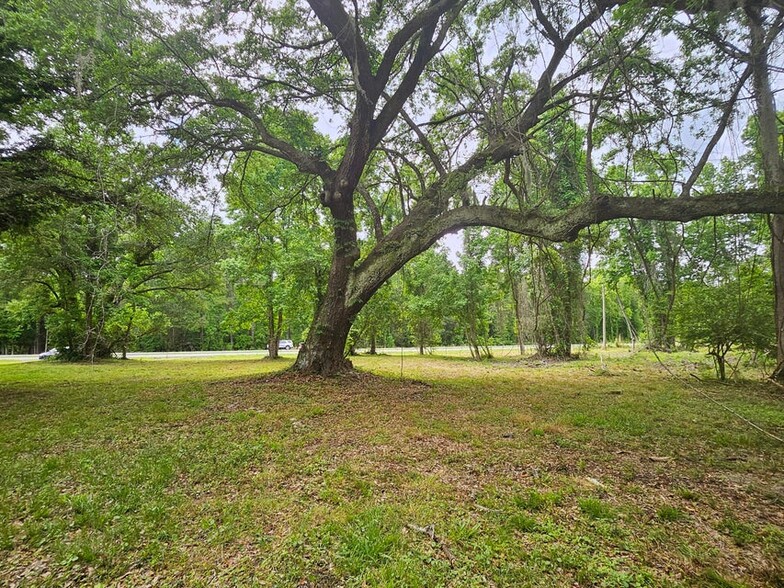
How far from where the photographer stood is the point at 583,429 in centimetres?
443

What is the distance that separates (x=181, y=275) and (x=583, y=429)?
1725cm

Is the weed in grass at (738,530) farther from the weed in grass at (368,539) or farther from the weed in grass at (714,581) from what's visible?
the weed in grass at (368,539)

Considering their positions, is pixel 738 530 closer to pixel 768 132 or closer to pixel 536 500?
pixel 536 500

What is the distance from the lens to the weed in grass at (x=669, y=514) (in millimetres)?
2367

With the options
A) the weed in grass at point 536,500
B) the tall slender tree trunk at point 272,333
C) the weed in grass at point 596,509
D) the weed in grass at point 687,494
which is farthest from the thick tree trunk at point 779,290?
the tall slender tree trunk at point 272,333

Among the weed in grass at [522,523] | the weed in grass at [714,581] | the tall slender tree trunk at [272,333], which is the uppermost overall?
the tall slender tree trunk at [272,333]

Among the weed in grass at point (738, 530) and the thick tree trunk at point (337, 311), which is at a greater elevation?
the thick tree trunk at point (337, 311)

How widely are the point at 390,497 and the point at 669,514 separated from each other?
1975 mm

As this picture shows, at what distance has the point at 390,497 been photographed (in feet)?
8.76

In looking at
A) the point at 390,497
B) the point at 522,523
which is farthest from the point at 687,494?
the point at 390,497

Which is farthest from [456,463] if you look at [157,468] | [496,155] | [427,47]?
[427,47]

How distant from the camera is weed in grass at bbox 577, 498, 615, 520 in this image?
2406 mm

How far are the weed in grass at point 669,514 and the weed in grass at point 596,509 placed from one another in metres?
0.30

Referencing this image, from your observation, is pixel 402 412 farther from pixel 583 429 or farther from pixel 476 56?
pixel 476 56
